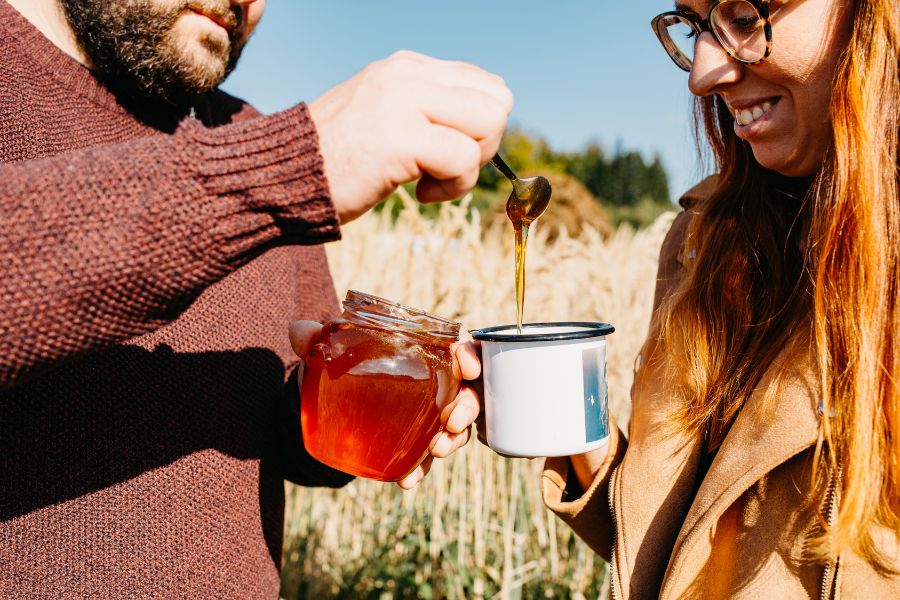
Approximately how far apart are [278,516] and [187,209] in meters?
1.06

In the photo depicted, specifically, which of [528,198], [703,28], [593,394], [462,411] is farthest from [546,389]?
[703,28]

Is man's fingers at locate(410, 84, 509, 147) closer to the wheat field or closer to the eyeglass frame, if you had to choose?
the eyeglass frame

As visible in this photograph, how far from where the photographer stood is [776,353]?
138 cm

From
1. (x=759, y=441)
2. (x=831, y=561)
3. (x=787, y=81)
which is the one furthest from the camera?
(x=787, y=81)

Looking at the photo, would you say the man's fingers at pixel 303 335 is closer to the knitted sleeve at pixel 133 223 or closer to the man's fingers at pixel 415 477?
the man's fingers at pixel 415 477

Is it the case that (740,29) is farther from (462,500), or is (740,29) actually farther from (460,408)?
(462,500)

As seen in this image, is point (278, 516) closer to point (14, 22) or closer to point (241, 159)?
point (241, 159)

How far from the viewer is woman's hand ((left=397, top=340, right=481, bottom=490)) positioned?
1313mm

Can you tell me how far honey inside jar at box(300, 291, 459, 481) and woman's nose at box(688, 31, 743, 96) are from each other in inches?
30.0

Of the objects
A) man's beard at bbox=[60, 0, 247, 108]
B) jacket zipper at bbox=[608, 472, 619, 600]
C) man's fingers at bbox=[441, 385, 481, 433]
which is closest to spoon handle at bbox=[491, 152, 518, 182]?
man's fingers at bbox=[441, 385, 481, 433]

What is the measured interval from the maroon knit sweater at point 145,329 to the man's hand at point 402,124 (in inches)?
1.7

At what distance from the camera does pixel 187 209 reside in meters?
0.85

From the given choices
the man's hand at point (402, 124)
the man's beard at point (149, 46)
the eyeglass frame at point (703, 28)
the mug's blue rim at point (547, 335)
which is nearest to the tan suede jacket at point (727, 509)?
the mug's blue rim at point (547, 335)

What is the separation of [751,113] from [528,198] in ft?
1.78
